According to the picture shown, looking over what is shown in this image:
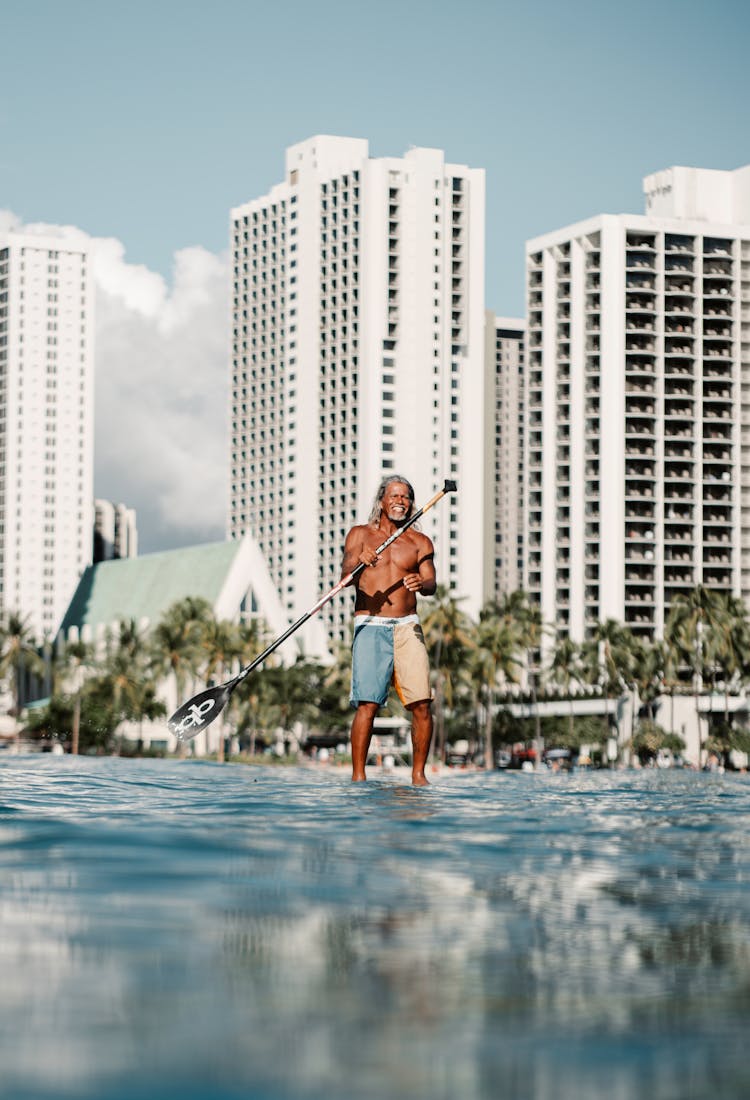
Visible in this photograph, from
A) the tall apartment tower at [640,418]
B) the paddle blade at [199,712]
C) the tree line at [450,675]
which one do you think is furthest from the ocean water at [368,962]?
the tall apartment tower at [640,418]

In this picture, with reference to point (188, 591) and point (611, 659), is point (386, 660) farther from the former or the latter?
point (188, 591)

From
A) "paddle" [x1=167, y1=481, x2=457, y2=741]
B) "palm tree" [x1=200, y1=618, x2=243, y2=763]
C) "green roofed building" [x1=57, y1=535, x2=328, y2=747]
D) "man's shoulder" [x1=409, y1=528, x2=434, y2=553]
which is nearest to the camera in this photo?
"man's shoulder" [x1=409, y1=528, x2=434, y2=553]

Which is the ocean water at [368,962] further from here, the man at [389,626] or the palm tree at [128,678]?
the palm tree at [128,678]

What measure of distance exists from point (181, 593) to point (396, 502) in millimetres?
139453

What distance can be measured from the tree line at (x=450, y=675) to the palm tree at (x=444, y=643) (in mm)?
135

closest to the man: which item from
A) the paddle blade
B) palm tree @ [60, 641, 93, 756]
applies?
the paddle blade

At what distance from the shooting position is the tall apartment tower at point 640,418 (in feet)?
524

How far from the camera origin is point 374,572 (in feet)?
38.8

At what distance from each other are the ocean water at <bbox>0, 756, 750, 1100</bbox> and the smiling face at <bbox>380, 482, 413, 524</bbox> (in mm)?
5501

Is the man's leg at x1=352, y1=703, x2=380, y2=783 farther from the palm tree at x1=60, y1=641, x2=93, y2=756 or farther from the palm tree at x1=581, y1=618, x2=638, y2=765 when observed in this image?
the palm tree at x1=581, y1=618, x2=638, y2=765

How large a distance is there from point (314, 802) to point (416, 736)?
12.6 feet

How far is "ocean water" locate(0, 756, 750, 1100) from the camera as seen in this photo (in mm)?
2613

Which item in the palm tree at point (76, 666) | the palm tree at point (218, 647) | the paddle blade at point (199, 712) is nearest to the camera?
the paddle blade at point (199, 712)

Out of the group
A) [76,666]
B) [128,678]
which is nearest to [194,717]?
[128,678]
